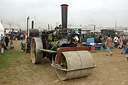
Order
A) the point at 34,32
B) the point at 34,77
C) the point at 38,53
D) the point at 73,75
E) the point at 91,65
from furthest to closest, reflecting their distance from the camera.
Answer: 1. the point at 34,32
2. the point at 38,53
3. the point at 34,77
4. the point at 91,65
5. the point at 73,75

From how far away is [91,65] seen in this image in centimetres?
416

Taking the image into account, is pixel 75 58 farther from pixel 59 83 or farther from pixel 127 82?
pixel 127 82

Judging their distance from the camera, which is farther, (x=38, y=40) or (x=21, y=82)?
(x=38, y=40)

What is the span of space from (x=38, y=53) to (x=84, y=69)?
7.87 ft

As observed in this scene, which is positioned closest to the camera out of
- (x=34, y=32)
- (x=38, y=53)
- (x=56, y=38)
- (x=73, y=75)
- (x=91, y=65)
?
(x=73, y=75)

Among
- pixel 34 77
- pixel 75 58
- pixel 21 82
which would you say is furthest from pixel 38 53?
pixel 75 58

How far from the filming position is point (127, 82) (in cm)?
409

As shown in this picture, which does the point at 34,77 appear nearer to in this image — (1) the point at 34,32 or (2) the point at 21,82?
(2) the point at 21,82

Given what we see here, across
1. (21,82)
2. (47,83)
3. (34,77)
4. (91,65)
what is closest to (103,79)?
(91,65)

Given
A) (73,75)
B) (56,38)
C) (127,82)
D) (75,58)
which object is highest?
(56,38)

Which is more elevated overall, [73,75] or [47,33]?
[47,33]

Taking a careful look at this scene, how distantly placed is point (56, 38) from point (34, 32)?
11.6 feet

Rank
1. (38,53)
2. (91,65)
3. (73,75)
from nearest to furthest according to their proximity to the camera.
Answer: (73,75), (91,65), (38,53)

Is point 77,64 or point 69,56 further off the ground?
point 69,56
